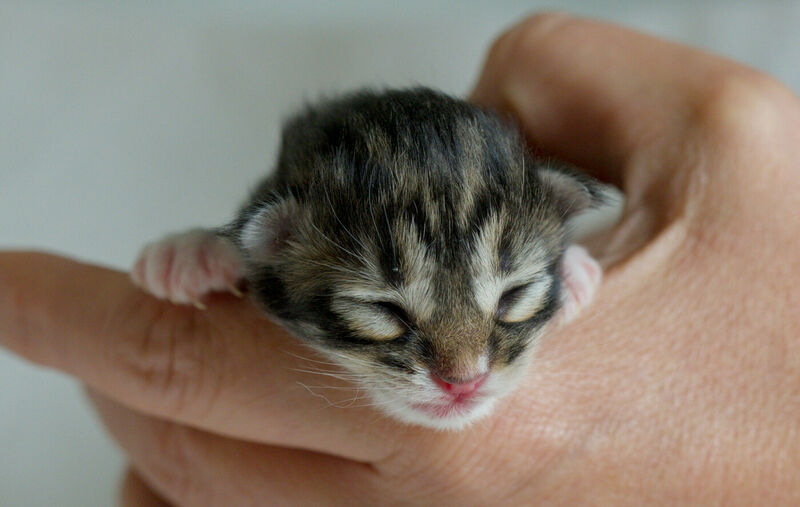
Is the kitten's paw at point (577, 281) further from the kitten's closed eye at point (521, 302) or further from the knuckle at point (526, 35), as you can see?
the knuckle at point (526, 35)

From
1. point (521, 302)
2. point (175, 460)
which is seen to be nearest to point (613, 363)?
point (521, 302)

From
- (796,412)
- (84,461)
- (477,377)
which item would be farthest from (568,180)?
(84,461)

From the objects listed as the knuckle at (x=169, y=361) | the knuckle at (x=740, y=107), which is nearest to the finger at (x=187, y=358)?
the knuckle at (x=169, y=361)

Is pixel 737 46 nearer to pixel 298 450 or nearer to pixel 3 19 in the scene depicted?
pixel 298 450

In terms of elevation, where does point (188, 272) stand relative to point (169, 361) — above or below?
above

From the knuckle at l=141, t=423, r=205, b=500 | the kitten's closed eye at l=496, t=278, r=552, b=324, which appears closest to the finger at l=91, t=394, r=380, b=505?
the knuckle at l=141, t=423, r=205, b=500

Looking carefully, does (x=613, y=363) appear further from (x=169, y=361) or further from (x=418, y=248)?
(x=169, y=361)

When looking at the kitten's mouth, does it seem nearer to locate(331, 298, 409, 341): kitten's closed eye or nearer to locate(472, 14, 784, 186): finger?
locate(331, 298, 409, 341): kitten's closed eye

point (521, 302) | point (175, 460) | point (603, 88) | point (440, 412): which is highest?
point (603, 88)
